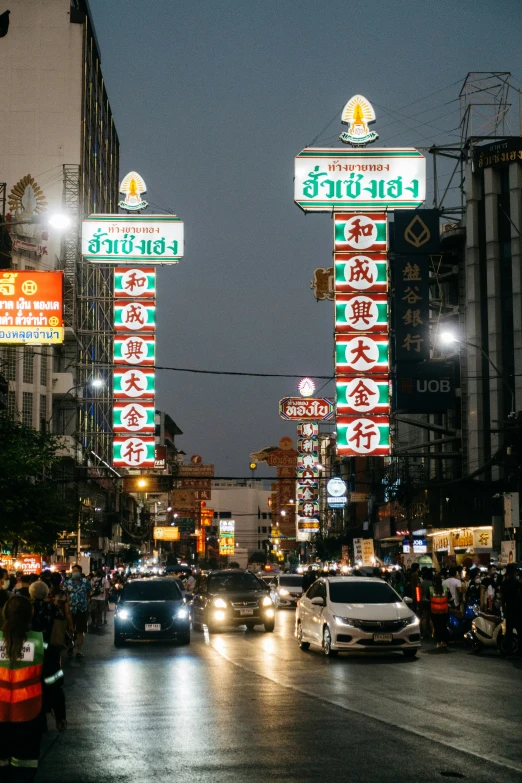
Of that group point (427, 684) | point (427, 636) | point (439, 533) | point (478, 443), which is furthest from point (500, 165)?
point (427, 684)

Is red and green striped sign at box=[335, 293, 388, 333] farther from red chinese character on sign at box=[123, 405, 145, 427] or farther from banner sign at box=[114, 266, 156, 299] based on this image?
red chinese character on sign at box=[123, 405, 145, 427]

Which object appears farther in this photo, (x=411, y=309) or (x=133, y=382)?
(x=411, y=309)

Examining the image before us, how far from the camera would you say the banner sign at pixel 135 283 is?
40219 millimetres

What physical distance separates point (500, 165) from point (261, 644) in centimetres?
4378

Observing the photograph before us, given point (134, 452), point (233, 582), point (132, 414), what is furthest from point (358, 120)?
point (233, 582)

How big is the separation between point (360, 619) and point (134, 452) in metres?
20.4

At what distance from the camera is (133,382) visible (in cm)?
3956

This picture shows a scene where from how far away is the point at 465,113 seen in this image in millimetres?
64062

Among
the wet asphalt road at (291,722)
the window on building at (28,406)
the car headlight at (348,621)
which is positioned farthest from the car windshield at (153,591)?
the window on building at (28,406)

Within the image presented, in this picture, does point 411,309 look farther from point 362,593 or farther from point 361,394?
point 362,593

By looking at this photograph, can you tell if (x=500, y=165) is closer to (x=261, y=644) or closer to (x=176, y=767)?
(x=261, y=644)

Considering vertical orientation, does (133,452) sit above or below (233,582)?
above

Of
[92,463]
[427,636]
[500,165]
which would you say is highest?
[500,165]

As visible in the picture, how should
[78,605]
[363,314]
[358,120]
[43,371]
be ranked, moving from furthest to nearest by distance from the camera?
[43,371] → [358,120] → [363,314] → [78,605]
